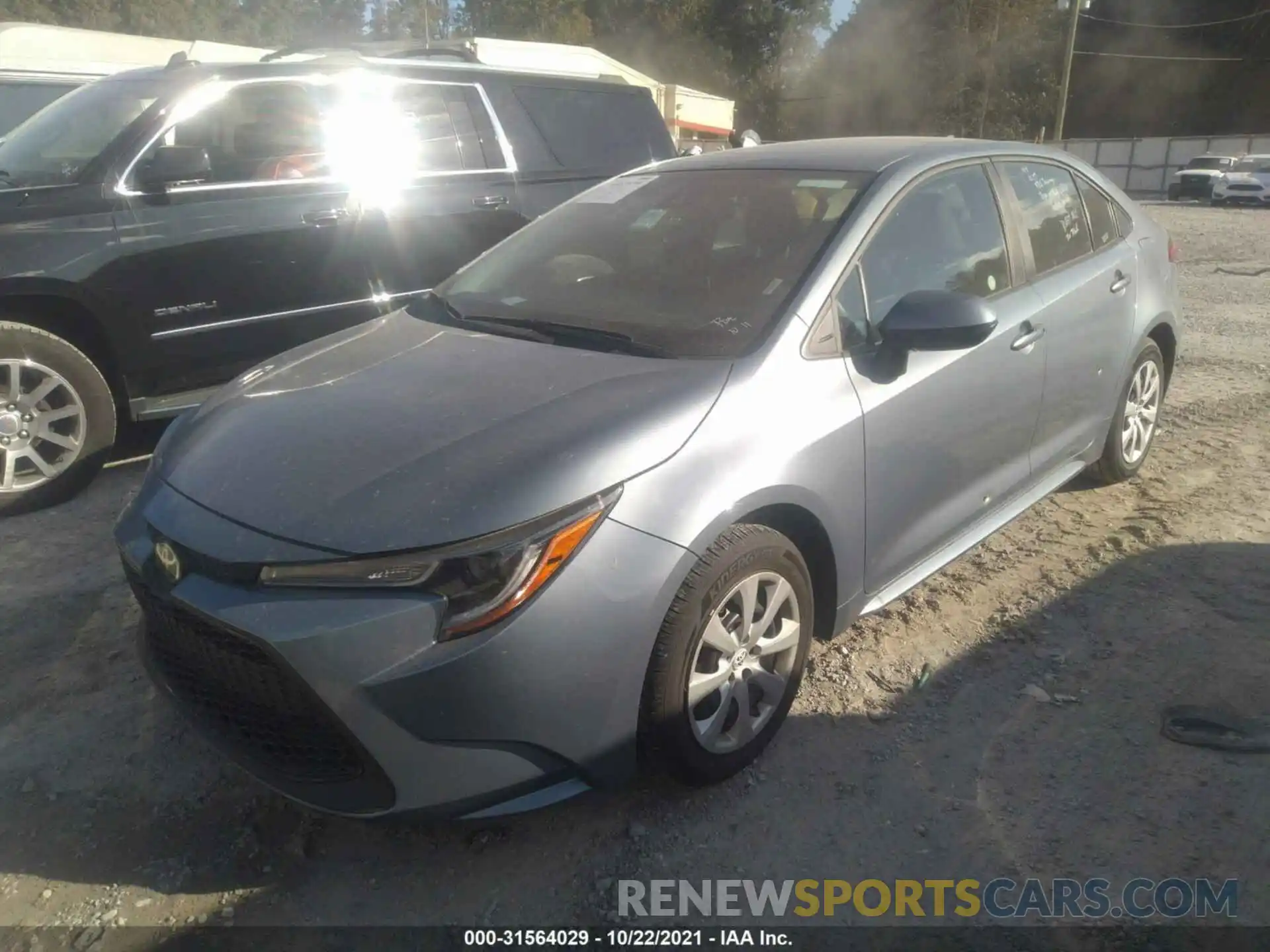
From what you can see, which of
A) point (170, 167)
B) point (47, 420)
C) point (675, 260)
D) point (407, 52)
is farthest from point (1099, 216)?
point (407, 52)

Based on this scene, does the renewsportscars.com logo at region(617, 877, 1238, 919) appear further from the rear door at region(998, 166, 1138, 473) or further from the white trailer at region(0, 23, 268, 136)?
the white trailer at region(0, 23, 268, 136)

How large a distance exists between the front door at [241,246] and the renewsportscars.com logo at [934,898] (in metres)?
3.43

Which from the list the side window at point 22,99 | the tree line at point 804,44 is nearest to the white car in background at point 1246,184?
the tree line at point 804,44

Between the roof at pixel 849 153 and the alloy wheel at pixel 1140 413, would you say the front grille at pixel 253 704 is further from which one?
the alloy wheel at pixel 1140 413

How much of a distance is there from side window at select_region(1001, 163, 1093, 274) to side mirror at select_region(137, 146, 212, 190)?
3.47 m

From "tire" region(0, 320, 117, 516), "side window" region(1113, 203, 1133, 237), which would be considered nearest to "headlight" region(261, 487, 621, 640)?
"tire" region(0, 320, 117, 516)

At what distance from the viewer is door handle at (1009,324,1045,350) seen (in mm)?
3354

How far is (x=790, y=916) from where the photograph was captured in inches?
89.0

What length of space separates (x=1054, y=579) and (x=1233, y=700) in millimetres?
870

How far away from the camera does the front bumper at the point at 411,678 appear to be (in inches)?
80.6

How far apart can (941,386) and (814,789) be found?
1.28 meters

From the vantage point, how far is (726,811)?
8.41 feet

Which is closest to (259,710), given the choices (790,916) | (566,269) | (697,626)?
(697,626)

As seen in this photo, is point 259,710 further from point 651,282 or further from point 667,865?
point 651,282
